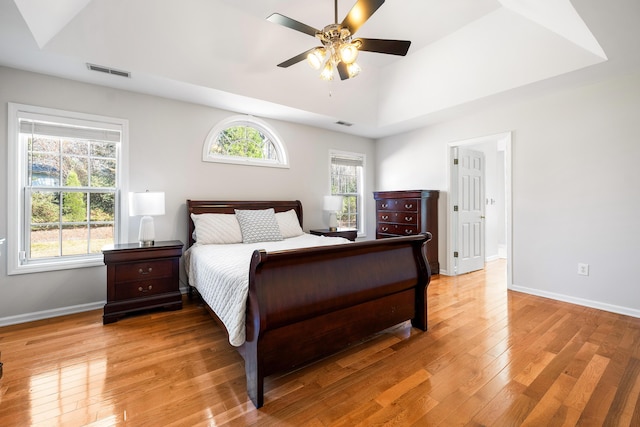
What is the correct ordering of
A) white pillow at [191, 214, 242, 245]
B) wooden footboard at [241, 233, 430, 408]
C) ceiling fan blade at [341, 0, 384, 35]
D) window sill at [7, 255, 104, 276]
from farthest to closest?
white pillow at [191, 214, 242, 245] < window sill at [7, 255, 104, 276] < ceiling fan blade at [341, 0, 384, 35] < wooden footboard at [241, 233, 430, 408]

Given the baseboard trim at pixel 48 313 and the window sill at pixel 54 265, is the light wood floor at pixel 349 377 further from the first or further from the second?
the window sill at pixel 54 265

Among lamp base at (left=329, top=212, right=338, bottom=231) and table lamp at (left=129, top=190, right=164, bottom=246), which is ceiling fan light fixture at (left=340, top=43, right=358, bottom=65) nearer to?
table lamp at (left=129, top=190, right=164, bottom=246)

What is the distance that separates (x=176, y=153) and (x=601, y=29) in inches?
170

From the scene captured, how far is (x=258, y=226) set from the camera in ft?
11.8

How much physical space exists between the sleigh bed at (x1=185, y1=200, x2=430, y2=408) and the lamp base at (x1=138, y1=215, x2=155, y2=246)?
0.74 metres

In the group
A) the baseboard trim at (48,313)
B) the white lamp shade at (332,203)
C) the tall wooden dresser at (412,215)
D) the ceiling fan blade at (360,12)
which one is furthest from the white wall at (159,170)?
the ceiling fan blade at (360,12)

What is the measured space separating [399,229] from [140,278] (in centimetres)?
361

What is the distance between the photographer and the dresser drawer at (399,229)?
442 cm

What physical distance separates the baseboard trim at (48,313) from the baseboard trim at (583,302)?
5.08m

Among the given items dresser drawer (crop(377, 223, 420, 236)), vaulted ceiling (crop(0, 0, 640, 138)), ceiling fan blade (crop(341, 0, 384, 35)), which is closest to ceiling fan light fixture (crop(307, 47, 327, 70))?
ceiling fan blade (crop(341, 0, 384, 35))

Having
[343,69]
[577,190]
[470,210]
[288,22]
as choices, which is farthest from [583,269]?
[288,22]

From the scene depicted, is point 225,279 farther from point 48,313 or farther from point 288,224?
point 48,313

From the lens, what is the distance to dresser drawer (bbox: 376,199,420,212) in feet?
14.4

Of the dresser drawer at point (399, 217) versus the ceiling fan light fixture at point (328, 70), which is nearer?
the ceiling fan light fixture at point (328, 70)
